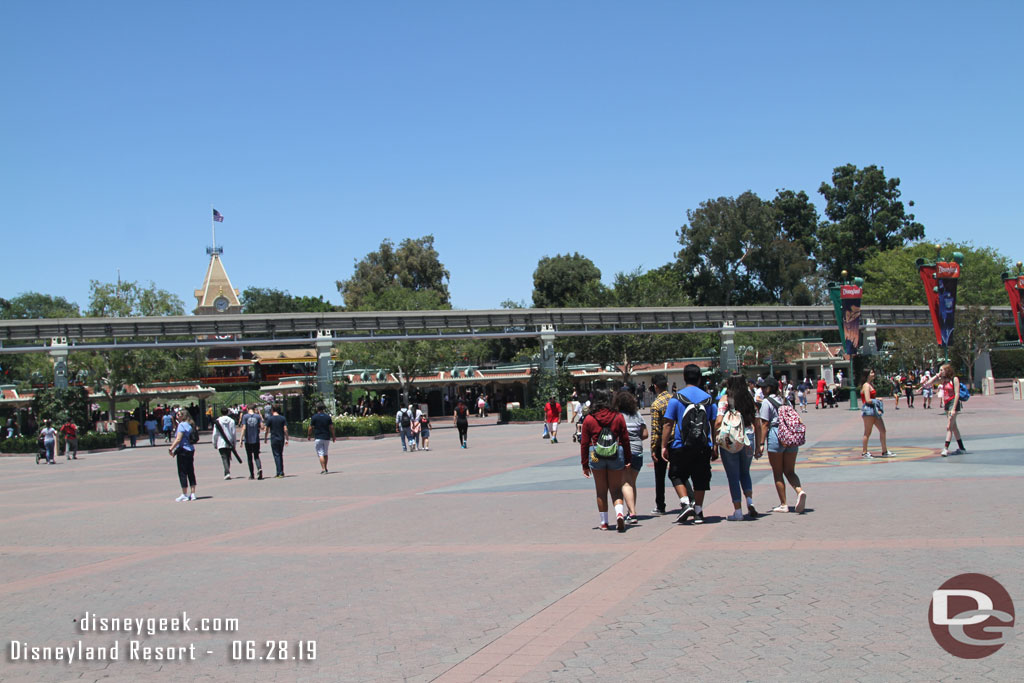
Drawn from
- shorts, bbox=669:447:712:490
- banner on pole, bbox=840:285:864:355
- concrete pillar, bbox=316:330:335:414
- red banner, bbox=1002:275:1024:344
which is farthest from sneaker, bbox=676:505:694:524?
red banner, bbox=1002:275:1024:344

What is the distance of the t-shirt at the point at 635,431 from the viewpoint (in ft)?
34.6

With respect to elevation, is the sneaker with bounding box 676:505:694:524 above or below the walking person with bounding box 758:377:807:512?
below

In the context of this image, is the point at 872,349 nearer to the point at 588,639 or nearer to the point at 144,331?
the point at 144,331

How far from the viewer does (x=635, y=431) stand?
35.2 feet

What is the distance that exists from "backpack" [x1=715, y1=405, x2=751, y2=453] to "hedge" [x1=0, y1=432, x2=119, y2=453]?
34.0m

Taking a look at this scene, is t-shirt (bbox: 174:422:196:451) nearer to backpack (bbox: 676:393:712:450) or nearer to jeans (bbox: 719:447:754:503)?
backpack (bbox: 676:393:712:450)

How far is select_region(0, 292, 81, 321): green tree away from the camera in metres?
103

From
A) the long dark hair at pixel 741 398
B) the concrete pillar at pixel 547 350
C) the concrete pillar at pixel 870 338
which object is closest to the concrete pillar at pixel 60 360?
the concrete pillar at pixel 547 350

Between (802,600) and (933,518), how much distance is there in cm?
382

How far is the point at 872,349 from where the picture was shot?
5716 centimetres

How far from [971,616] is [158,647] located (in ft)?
18.3

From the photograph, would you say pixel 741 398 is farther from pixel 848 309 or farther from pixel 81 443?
pixel 81 443

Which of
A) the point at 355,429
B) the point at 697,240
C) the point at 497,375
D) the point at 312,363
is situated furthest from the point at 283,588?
the point at 697,240

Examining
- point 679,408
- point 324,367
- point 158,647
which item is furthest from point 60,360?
point 158,647
